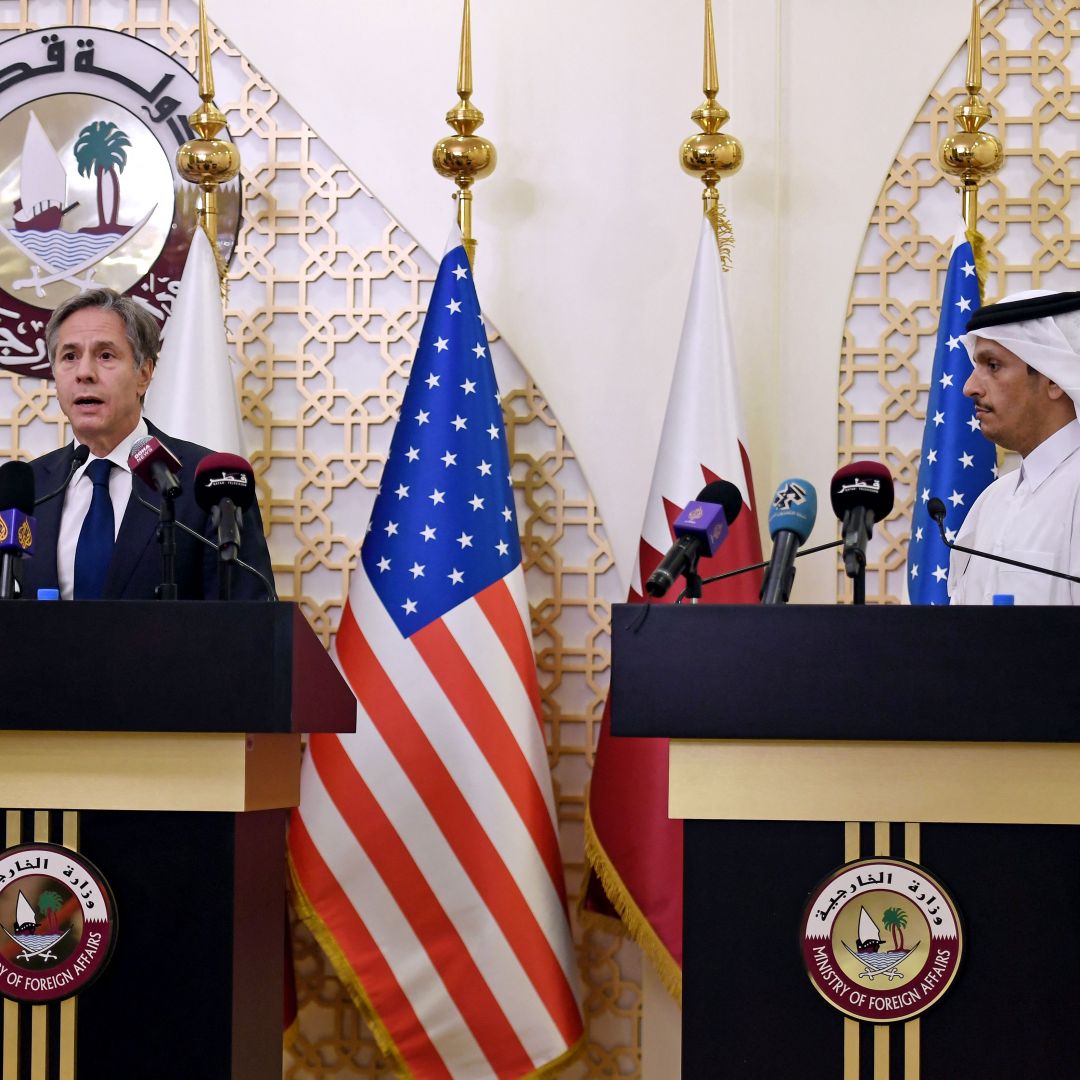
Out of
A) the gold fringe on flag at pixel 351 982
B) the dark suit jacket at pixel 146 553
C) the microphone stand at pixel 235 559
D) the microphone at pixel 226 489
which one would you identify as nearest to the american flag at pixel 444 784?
the gold fringe on flag at pixel 351 982

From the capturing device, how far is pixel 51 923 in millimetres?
1906

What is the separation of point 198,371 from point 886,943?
2.27 metres

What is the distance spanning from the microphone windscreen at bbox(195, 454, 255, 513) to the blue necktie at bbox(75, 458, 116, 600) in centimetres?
67

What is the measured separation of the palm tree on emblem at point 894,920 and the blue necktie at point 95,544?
159 cm

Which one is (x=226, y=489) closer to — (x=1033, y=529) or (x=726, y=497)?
(x=726, y=497)

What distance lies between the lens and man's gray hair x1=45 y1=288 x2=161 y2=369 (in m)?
2.86

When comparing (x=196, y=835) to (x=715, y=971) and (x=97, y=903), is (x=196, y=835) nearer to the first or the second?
(x=97, y=903)

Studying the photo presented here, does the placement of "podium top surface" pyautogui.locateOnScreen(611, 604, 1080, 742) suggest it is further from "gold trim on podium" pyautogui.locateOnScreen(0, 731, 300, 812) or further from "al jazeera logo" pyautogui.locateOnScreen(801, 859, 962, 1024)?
"gold trim on podium" pyautogui.locateOnScreen(0, 731, 300, 812)

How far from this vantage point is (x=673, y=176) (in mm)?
3676

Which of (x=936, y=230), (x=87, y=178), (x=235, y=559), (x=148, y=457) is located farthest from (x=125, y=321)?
(x=936, y=230)

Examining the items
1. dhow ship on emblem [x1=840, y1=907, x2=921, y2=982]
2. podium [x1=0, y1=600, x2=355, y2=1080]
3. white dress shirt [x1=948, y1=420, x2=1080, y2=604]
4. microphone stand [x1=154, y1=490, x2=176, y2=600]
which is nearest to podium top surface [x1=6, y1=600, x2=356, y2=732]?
podium [x1=0, y1=600, x2=355, y2=1080]

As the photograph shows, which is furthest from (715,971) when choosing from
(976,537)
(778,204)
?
(778,204)

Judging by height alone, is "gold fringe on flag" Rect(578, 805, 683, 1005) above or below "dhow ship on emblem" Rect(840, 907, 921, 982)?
below

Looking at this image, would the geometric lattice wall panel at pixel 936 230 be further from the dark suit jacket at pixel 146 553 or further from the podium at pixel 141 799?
the podium at pixel 141 799
